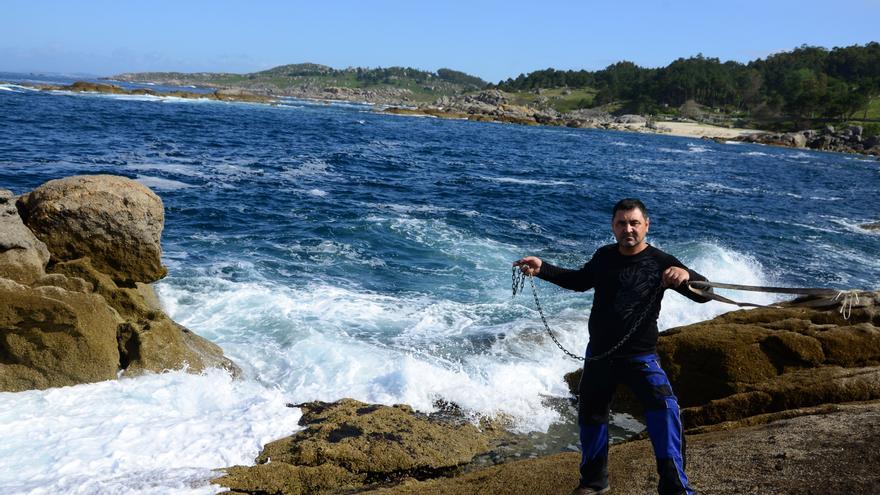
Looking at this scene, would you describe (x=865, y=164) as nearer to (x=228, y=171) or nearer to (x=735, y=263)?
(x=735, y=263)

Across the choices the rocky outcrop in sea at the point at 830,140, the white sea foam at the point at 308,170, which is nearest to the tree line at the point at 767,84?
the rocky outcrop in sea at the point at 830,140

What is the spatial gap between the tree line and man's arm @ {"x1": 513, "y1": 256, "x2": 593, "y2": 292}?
373ft

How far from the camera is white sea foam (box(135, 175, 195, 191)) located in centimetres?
2067

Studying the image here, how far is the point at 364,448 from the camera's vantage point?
236 inches

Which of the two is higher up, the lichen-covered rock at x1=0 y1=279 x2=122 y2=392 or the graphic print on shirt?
the graphic print on shirt

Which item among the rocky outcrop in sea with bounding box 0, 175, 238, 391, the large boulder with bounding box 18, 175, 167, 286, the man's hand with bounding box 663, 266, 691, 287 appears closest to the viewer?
the man's hand with bounding box 663, 266, 691, 287

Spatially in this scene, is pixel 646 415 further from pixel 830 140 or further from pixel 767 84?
pixel 767 84

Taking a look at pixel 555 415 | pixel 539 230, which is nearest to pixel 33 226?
pixel 555 415

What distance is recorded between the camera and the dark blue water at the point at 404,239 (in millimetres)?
9070

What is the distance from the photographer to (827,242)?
72.9 ft

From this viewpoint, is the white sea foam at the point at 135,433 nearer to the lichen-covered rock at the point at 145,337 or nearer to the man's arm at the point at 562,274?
the lichen-covered rock at the point at 145,337

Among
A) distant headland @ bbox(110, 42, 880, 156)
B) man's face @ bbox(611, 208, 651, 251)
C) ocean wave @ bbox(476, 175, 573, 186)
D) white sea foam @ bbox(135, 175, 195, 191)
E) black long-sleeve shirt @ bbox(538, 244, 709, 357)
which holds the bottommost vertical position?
white sea foam @ bbox(135, 175, 195, 191)

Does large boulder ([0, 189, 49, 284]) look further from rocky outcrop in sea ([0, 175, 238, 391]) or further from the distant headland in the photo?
the distant headland

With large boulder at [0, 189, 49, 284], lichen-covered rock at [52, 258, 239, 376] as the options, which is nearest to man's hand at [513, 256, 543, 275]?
lichen-covered rock at [52, 258, 239, 376]
